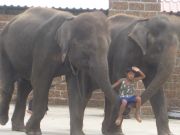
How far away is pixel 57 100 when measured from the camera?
1684 centimetres

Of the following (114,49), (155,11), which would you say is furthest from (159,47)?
(155,11)

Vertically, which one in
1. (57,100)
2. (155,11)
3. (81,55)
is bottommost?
(57,100)

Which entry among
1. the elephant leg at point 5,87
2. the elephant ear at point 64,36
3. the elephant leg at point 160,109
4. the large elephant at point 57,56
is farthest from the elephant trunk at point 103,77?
the elephant leg at point 5,87

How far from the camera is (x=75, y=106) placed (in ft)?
30.5

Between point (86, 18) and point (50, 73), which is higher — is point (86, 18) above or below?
above

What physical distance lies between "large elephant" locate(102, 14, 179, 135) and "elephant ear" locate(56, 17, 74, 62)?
1.06 metres

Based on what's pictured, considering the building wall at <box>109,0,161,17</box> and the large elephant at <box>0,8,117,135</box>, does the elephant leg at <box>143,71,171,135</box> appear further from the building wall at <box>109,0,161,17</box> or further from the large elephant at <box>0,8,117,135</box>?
the building wall at <box>109,0,161,17</box>

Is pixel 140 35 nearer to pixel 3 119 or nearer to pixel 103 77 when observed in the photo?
pixel 103 77

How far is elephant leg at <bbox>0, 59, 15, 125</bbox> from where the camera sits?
10734 mm

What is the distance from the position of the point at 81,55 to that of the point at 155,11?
566 cm

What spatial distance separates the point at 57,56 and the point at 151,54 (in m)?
1.35

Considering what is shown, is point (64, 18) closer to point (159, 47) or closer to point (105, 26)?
point (105, 26)

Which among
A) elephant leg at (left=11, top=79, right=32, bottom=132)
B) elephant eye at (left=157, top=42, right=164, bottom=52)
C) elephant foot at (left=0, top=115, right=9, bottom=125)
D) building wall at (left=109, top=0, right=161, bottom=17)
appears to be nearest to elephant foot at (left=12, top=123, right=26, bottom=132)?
elephant leg at (left=11, top=79, right=32, bottom=132)

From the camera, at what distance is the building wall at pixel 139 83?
14328 millimetres
